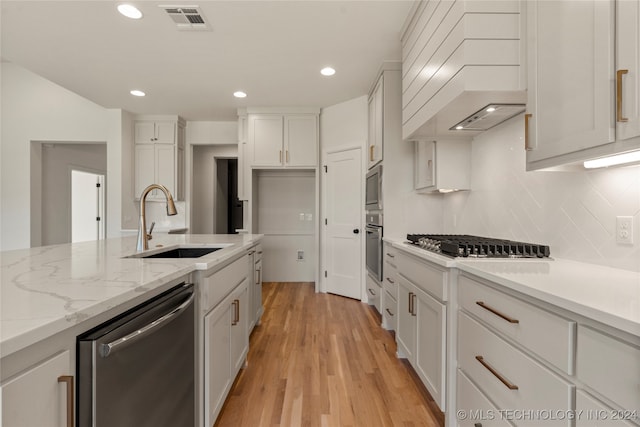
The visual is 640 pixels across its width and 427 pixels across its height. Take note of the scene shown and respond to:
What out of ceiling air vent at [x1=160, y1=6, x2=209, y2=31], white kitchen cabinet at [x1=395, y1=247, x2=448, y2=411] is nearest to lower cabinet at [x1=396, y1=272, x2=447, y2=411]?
white kitchen cabinet at [x1=395, y1=247, x2=448, y2=411]

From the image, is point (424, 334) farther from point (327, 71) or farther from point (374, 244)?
point (327, 71)

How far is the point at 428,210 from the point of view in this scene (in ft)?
9.81

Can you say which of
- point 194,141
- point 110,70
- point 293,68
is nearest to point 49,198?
point 194,141

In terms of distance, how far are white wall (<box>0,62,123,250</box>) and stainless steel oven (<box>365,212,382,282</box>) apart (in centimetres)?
372

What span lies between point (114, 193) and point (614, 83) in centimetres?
539

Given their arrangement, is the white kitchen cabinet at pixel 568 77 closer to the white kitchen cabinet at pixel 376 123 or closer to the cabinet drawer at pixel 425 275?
the cabinet drawer at pixel 425 275

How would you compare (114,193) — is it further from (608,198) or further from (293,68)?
(608,198)

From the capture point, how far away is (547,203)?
1.65 m

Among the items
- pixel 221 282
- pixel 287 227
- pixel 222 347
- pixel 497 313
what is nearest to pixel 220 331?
pixel 222 347

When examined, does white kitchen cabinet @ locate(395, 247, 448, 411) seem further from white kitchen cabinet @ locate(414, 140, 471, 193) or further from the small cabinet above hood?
the small cabinet above hood

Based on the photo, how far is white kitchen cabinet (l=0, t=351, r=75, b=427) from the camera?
521mm

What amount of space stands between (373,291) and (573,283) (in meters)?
2.49

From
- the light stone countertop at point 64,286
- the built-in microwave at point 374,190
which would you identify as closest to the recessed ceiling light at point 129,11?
the light stone countertop at point 64,286

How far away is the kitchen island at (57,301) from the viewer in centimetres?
55
